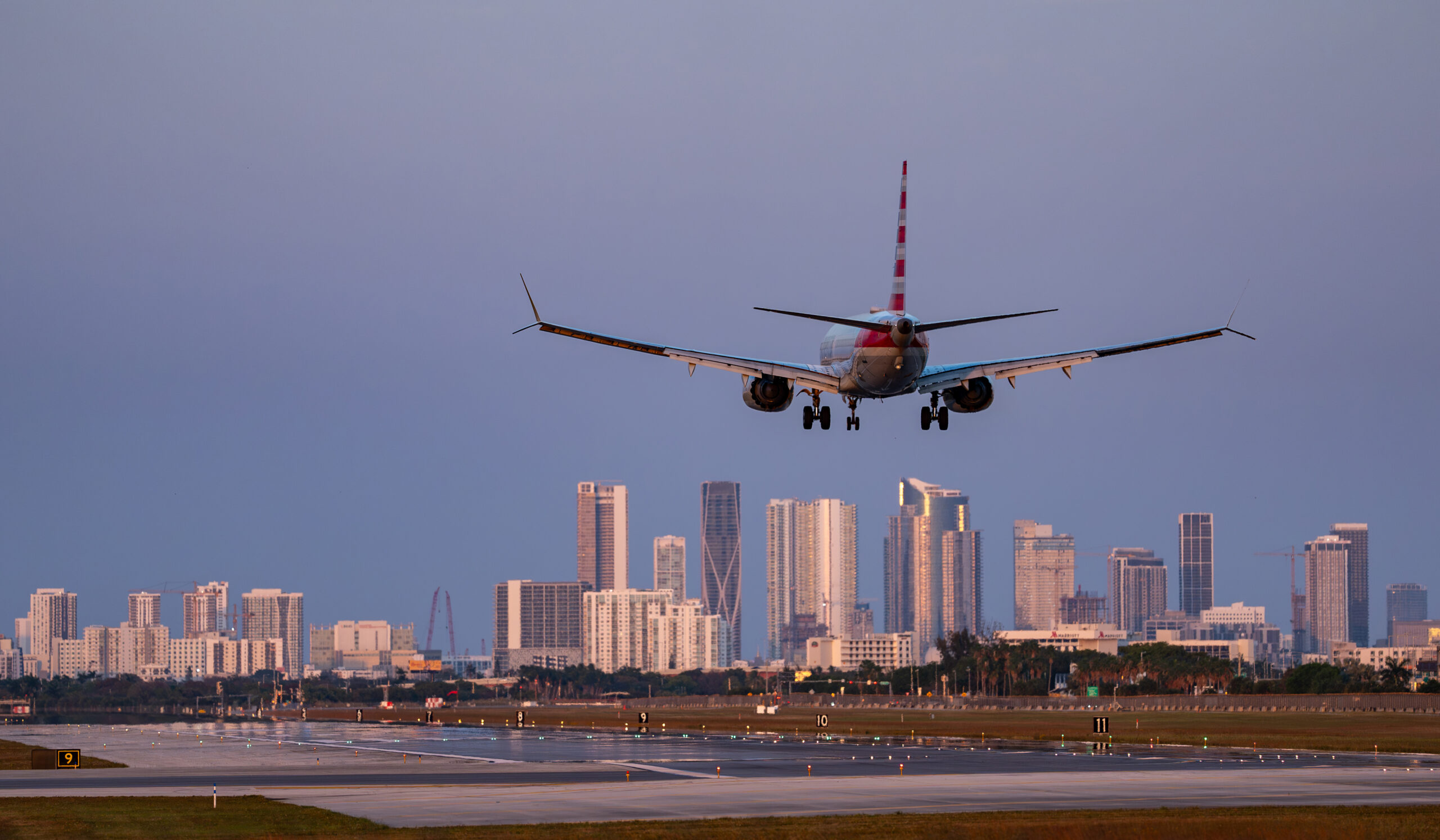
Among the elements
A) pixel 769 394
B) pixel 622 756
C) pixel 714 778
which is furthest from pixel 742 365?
pixel 622 756

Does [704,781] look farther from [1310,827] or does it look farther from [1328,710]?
[1328,710]

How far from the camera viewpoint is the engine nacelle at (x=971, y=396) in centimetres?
5222

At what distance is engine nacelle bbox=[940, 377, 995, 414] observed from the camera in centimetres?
5222

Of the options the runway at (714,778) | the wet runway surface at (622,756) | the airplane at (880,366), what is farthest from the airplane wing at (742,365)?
the wet runway surface at (622,756)

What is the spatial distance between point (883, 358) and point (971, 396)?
18.2 ft

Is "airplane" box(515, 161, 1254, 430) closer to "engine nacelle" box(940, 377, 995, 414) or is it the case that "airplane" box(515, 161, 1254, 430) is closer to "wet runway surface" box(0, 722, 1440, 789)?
"engine nacelle" box(940, 377, 995, 414)

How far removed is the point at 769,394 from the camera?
5331 centimetres

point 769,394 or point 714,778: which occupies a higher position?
point 769,394

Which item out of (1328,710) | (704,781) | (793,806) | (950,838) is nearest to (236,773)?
(704,781)

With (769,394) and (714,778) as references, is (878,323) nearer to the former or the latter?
(769,394)

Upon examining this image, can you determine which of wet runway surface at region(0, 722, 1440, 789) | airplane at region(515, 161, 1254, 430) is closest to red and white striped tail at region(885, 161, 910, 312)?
airplane at region(515, 161, 1254, 430)

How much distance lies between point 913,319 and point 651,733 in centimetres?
10120

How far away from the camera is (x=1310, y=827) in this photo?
5581cm

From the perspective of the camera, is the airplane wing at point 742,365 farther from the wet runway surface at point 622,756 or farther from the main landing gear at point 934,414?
the wet runway surface at point 622,756
